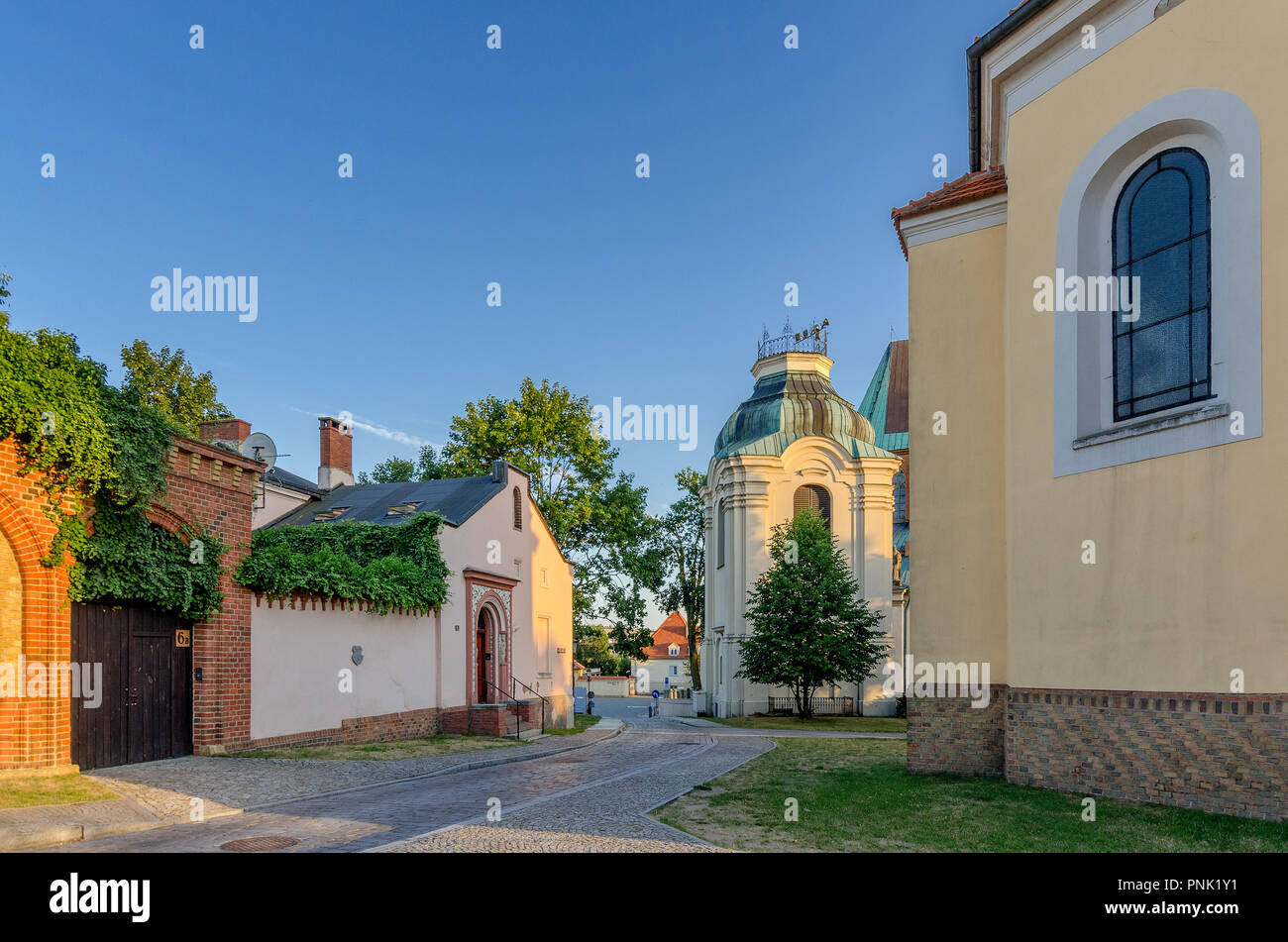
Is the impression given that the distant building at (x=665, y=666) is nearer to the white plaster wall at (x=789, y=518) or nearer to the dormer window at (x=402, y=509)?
the white plaster wall at (x=789, y=518)

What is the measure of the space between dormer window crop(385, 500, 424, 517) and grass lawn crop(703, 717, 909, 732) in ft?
43.3

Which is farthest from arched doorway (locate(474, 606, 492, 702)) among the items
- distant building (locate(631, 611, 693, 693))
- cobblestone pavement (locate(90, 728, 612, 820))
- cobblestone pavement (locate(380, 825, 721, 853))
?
distant building (locate(631, 611, 693, 693))

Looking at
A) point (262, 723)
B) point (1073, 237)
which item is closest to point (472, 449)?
point (262, 723)

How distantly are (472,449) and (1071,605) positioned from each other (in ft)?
92.7

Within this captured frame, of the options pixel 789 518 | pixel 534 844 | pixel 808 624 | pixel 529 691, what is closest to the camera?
pixel 534 844

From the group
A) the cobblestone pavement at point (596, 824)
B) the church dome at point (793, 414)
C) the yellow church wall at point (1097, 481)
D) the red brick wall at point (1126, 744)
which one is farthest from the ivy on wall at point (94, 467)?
the church dome at point (793, 414)

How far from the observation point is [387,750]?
1655 centimetres

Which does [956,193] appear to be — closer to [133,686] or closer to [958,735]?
[958,735]

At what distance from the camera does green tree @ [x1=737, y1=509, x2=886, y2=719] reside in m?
29.5

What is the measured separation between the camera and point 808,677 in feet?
99.0

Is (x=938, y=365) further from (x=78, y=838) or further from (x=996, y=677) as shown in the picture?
(x=78, y=838)

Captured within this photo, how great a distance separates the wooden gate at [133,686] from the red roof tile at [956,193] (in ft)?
43.2

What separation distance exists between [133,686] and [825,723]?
2259 centimetres

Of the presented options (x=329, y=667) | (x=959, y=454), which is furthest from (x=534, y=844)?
(x=329, y=667)
